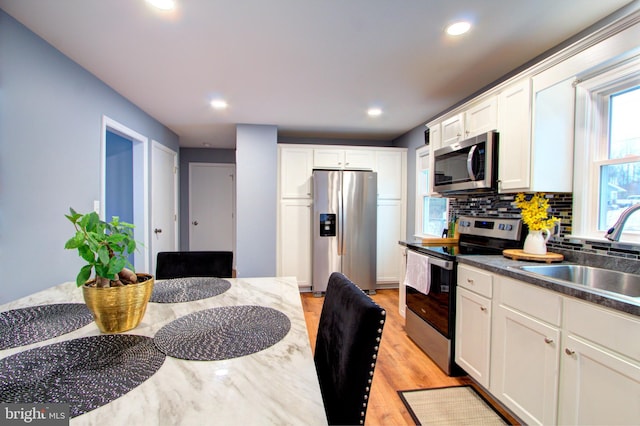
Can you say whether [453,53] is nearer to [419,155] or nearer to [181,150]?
[419,155]

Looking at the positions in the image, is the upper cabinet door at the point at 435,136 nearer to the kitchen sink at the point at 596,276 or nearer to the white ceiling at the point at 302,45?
the white ceiling at the point at 302,45

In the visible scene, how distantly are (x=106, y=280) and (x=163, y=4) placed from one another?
1.48 metres

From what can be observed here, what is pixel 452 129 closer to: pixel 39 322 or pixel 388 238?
pixel 388 238

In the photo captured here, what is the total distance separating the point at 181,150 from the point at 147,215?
2198mm

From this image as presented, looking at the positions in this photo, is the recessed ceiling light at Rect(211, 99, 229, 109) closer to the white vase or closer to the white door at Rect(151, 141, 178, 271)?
the white door at Rect(151, 141, 178, 271)

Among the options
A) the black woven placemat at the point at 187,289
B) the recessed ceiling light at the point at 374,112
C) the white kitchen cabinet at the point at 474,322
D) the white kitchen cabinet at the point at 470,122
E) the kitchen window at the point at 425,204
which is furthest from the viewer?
the kitchen window at the point at 425,204

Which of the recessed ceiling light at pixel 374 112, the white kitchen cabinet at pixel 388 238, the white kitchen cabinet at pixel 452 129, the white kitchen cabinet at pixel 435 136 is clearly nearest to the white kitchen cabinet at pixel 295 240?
the white kitchen cabinet at pixel 388 238

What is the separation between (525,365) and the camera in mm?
1448

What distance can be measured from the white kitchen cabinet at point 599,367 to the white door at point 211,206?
16.2ft

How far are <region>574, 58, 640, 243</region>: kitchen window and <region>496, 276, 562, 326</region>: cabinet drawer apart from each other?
25.6 inches

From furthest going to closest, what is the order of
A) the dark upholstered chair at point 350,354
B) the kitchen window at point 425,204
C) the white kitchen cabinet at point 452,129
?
the kitchen window at point 425,204 < the white kitchen cabinet at point 452,129 < the dark upholstered chair at point 350,354

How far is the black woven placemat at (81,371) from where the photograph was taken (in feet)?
1.90

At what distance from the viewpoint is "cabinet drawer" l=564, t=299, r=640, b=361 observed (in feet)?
3.34

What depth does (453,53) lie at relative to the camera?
1966 millimetres
